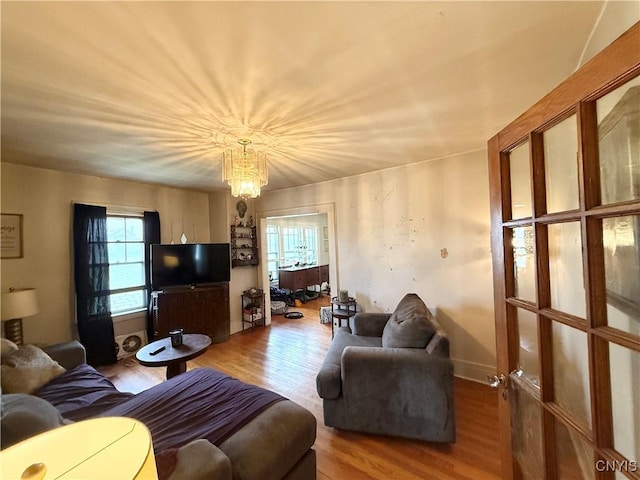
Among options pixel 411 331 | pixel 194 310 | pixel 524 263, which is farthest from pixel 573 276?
pixel 194 310

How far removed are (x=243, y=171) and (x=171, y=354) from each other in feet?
5.70

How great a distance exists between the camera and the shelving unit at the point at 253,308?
4637 mm

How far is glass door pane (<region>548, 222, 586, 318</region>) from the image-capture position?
0.83 meters

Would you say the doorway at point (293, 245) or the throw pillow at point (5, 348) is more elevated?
the doorway at point (293, 245)

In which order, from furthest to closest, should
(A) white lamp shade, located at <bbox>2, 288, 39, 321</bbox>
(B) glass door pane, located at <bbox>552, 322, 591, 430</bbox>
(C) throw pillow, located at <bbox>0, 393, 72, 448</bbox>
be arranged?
(A) white lamp shade, located at <bbox>2, 288, 39, 321</bbox>
(C) throw pillow, located at <bbox>0, 393, 72, 448</bbox>
(B) glass door pane, located at <bbox>552, 322, 591, 430</bbox>

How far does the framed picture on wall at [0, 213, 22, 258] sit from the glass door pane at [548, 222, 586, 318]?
4450mm

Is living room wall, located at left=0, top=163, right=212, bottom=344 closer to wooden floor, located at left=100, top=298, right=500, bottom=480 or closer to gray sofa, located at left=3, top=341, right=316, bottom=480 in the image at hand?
wooden floor, located at left=100, top=298, right=500, bottom=480

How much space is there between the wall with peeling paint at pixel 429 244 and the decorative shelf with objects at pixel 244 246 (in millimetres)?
1679

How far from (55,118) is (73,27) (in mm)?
1120

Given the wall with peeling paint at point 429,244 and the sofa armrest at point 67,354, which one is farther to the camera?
the wall with peeling paint at point 429,244

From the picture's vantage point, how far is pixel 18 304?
254cm

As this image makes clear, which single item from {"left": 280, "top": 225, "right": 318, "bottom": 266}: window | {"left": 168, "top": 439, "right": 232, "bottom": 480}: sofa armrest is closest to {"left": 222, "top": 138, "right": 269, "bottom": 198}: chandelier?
A: {"left": 168, "top": 439, "right": 232, "bottom": 480}: sofa armrest

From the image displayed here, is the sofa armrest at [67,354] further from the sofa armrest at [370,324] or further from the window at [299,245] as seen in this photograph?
the window at [299,245]

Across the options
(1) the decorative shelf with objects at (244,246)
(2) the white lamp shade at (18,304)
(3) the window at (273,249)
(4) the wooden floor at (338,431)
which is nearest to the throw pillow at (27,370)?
(2) the white lamp shade at (18,304)
